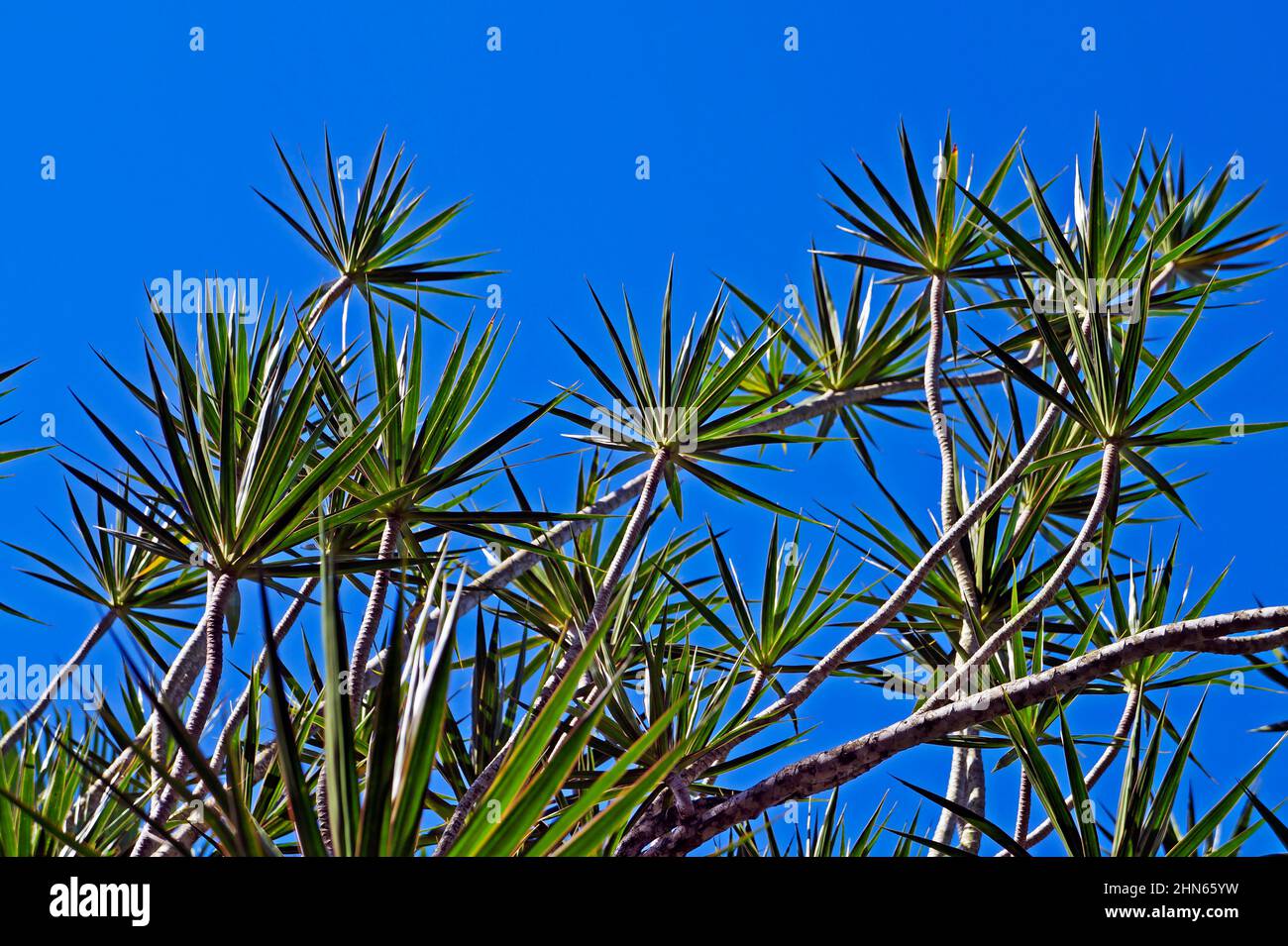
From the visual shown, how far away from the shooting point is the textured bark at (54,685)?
8.80 feet

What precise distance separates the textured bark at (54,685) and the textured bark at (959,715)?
1851 millimetres

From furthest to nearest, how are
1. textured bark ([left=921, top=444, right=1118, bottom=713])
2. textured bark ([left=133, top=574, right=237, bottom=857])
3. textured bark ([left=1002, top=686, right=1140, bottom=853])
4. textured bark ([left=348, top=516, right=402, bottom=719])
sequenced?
textured bark ([left=1002, top=686, right=1140, bottom=853]), textured bark ([left=921, top=444, right=1118, bottom=713]), textured bark ([left=348, top=516, right=402, bottom=719]), textured bark ([left=133, top=574, right=237, bottom=857])

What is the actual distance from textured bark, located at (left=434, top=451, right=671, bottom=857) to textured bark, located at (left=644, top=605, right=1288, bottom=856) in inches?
18.8

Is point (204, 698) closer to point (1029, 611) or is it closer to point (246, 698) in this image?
point (246, 698)

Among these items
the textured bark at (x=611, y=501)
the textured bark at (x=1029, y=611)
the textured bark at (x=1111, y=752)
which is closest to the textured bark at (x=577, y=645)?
the textured bark at (x=611, y=501)

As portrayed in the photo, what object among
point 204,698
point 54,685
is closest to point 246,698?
point 204,698

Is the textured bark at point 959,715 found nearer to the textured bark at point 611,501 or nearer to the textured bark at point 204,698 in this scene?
the textured bark at point 611,501

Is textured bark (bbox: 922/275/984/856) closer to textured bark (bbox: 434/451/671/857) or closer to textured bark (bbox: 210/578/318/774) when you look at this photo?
textured bark (bbox: 434/451/671/857)

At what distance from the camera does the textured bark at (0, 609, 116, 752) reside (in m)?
2.68

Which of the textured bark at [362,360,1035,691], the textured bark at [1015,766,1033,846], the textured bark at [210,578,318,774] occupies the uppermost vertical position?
the textured bark at [362,360,1035,691]

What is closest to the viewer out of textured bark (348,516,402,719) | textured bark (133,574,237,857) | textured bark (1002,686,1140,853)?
textured bark (133,574,237,857)

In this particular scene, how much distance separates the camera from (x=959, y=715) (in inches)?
89.8

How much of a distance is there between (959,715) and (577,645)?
43.1 inches

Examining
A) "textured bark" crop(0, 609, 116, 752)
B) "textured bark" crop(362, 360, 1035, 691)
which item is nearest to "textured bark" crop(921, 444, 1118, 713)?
"textured bark" crop(362, 360, 1035, 691)
